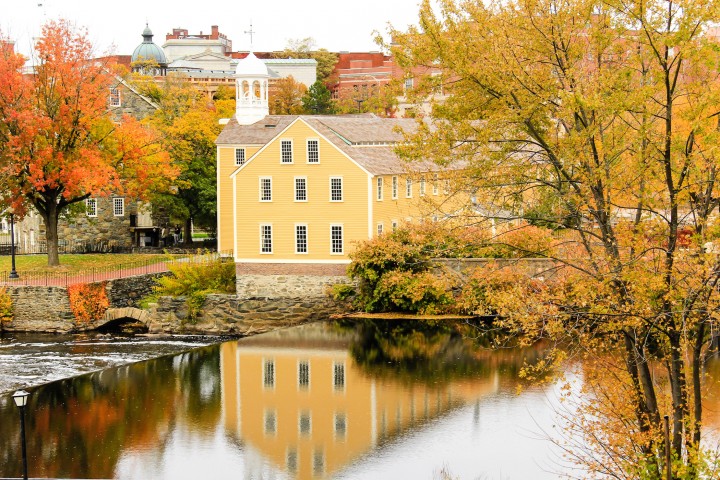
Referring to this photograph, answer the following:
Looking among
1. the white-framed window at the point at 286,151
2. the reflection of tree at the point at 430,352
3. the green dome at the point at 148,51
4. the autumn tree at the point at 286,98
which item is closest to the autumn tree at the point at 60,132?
the white-framed window at the point at 286,151

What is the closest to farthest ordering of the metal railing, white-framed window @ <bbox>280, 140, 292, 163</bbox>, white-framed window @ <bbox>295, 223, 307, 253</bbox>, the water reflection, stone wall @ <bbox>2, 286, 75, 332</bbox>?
1. the water reflection
2. white-framed window @ <bbox>280, 140, 292, 163</bbox>
3. white-framed window @ <bbox>295, 223, 307, 253</bbox>
4. stone wall @ <bbox>2, 286, 75, 332</bbox>
5. the metal railing

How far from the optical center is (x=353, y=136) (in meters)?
45.6

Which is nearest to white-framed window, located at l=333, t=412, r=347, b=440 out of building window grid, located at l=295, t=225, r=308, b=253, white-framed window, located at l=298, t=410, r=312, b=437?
white-framed window, located at l=298, t=410, r=312, b=437

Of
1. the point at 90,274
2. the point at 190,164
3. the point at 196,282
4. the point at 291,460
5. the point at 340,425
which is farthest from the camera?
the point at 190,164

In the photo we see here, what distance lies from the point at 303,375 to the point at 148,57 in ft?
329

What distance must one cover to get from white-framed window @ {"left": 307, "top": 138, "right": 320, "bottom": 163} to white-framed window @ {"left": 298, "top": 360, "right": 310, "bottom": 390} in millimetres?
12066

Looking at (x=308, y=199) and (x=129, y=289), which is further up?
(x=308, y=199)

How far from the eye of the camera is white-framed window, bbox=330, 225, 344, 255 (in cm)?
4294

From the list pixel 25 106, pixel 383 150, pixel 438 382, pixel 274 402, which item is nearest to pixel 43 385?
pixel 274 402

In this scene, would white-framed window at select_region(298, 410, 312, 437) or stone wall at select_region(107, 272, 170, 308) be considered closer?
white-framed window at select_region(298, 410, 312, 437)

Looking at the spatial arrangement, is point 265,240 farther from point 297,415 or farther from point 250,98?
point 297,415

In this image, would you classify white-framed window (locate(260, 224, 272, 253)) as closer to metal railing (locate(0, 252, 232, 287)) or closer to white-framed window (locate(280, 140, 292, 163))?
white-framed window (locate(280, 140, 292, 163))

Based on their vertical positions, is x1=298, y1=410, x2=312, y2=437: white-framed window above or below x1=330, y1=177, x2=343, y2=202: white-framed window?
below

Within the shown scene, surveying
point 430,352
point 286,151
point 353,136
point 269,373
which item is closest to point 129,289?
point 286,151
